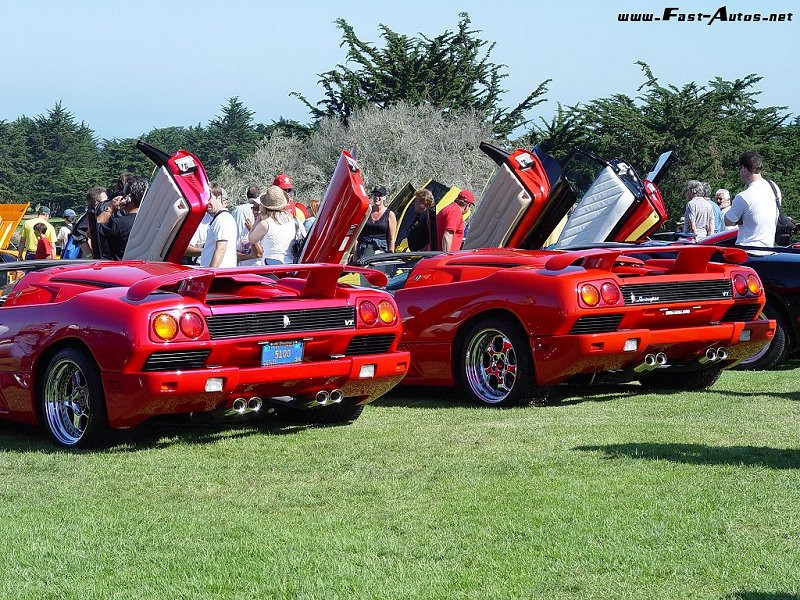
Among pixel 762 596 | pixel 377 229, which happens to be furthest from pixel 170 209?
pixel 762 596

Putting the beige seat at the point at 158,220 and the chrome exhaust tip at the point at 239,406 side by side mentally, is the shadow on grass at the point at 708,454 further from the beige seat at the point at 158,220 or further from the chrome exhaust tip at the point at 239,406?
the beige seat at the point at 158,220

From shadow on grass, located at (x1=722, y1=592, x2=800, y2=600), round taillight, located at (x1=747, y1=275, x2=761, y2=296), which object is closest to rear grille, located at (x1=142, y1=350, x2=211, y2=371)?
shadow on grass, located at (x1=722, y1=592, x2=800, y2=600)

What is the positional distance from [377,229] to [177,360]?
28.6ft

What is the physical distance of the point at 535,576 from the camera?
4.41 metres

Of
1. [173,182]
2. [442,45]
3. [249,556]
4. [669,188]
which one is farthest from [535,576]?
[442,45]

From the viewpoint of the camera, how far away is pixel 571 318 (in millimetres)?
8414

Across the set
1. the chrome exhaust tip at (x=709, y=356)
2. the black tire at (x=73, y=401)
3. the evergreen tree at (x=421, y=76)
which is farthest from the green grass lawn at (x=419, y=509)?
the evergreen tree at (x=421, y=76)

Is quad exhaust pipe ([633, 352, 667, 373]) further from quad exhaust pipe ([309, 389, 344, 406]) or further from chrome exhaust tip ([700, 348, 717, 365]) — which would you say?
quad exhaust pipe ([309, 389, 344, 406])

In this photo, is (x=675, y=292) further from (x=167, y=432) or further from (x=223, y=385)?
(x=167, y=432)

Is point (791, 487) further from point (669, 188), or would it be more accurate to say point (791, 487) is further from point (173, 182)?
point (669, 188)

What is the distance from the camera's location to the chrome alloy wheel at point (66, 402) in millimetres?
7344

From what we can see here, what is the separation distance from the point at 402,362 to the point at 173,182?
2966 millimetres

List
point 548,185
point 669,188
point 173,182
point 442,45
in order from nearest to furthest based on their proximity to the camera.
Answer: point 173,182, point 548,185, point 669,188, point 442,45

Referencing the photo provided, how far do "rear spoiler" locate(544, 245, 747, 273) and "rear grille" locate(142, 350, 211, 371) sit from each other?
9.12 ft
